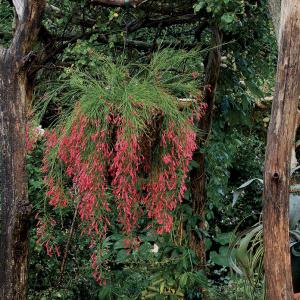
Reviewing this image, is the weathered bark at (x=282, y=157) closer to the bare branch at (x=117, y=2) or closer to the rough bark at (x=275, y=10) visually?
the rough bark at (x=275, y=10)

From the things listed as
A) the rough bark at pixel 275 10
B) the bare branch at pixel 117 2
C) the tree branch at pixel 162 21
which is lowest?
the rough bark at pixel 275 10

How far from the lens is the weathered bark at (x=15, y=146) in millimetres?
2863

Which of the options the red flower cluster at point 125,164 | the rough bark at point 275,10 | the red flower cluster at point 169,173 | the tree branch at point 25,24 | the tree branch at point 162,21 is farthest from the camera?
the tree branch at point 162,21

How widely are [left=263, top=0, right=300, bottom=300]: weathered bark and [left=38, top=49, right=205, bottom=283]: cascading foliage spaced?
1.27 ft

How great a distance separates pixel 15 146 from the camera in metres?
2.88

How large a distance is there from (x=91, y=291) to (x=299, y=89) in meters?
2.32

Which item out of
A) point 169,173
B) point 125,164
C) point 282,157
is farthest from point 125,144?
point 282,157

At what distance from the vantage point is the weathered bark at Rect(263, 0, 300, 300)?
2254 mm

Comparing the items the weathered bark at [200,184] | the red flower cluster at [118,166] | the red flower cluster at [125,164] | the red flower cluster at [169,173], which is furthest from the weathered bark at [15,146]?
the weathered bark at [200,184]

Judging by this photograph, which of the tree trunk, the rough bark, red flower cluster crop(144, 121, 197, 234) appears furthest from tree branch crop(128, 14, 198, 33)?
red flower cluster crop(144, 121, 197, 234)

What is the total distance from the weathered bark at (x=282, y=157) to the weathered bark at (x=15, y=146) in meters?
1.21

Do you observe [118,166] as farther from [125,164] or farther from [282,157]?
[282,157]

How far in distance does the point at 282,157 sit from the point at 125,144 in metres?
0.62

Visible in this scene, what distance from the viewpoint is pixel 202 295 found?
3576 mm
